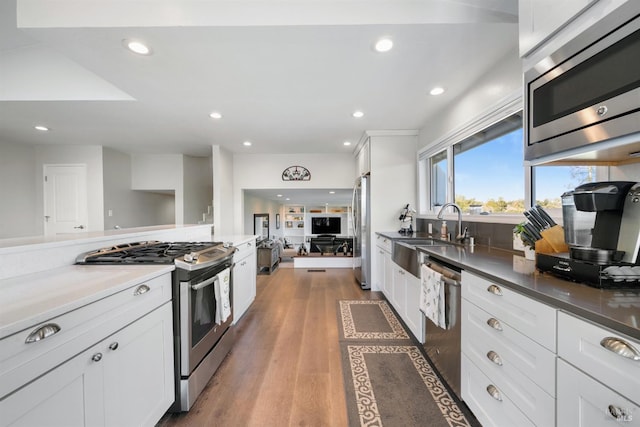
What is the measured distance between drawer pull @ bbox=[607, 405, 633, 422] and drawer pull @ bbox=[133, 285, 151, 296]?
181 cm

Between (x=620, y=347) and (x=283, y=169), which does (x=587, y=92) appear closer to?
(x=620, y=347)

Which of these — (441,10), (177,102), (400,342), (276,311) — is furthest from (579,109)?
(177,102)

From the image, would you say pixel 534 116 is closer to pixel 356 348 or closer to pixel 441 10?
pixel 441 10

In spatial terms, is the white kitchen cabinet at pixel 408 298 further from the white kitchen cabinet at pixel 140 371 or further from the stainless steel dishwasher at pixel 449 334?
the white kitchen cabinet at pixel 140 371

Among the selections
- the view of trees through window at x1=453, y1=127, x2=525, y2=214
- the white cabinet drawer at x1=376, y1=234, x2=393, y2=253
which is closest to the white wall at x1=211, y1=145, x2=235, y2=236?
the white cabinet drawer at x1=376, y1=234, x2=393, y2=253

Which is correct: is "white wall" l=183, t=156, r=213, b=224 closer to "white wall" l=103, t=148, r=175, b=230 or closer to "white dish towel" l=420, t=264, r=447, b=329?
"white wall" l=103, t=148, r=175, b=230

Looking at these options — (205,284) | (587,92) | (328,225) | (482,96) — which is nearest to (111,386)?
(205,284)

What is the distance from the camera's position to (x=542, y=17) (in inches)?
43.7

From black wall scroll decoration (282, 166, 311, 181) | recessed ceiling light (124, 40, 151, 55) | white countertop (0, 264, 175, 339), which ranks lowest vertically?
white countertop (0, 264, 175, 339)

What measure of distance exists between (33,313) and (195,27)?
174 cm

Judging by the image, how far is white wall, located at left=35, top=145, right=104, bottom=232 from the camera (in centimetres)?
439

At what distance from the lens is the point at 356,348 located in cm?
211

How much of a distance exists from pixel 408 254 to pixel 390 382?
1033mm

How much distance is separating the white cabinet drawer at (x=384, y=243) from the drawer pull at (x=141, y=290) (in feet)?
7.76
